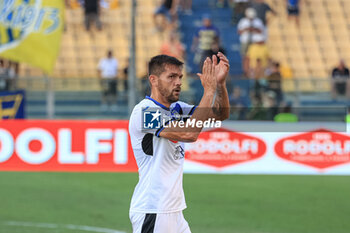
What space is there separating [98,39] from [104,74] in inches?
195

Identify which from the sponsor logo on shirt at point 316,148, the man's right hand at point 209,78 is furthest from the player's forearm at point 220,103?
the sponsor logo on shirt at point 316,148

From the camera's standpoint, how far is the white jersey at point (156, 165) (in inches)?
201

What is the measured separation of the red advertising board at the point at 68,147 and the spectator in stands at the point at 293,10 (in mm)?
13049

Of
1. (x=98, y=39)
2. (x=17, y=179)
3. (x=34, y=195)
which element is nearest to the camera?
(x=34, y=195)

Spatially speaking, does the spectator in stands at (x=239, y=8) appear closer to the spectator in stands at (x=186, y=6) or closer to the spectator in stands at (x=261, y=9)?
the spectator in stands at (x=261, y=9)

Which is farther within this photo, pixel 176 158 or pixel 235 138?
pixel 235 138

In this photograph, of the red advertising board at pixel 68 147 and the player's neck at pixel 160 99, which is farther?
the red advertising board at pixel 68 147

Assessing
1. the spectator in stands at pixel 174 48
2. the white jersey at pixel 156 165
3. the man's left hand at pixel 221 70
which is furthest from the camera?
the spectator in stands at pixel 174 48

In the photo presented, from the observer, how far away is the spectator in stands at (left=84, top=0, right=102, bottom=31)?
22200mm

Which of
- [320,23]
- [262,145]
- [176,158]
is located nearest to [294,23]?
[320,23]

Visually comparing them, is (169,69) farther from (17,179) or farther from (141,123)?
(17,179)

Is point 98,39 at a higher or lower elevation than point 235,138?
higher

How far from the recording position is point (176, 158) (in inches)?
204

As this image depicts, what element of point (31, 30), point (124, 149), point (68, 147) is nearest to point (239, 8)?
point (31, 30)
